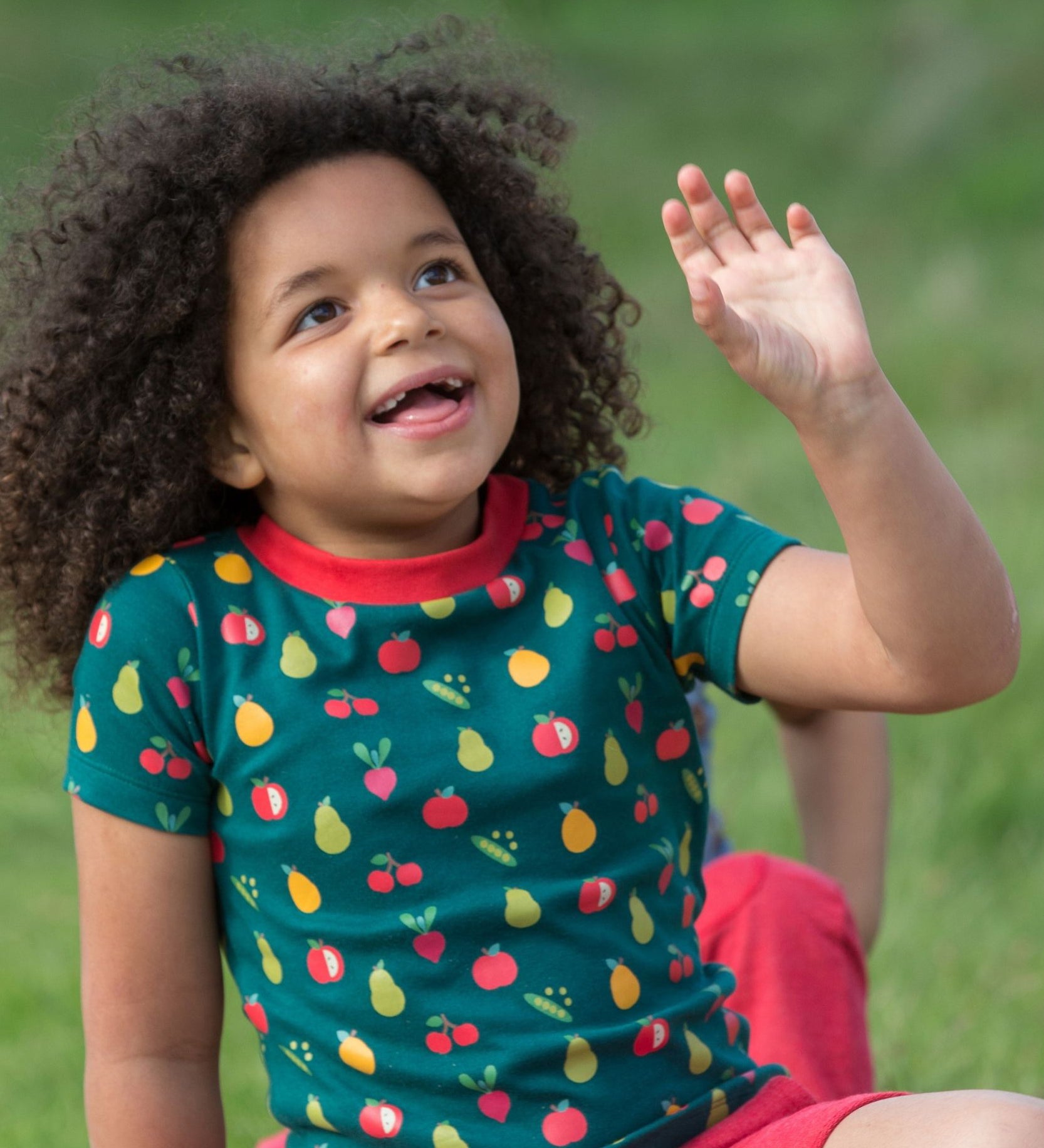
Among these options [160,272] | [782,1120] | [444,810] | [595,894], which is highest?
[160,272]

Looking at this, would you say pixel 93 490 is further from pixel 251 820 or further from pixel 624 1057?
pixel 624 1057

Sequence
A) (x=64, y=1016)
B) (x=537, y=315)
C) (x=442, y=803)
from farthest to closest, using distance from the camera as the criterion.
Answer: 1. (x=64, y=1016)
2. (x=537, y=315)
3. (x=442, y=803)

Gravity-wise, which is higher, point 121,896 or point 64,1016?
point 121,896

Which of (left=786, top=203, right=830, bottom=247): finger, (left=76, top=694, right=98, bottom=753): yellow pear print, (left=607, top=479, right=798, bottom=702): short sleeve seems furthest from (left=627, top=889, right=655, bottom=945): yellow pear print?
(left=786, top=203, right=830, bottom=247): finger

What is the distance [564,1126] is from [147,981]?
462 mm

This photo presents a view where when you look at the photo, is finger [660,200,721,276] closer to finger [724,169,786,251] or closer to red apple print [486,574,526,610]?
finger [724,169,786,251]

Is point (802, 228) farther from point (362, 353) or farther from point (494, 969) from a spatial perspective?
point (494, 969)

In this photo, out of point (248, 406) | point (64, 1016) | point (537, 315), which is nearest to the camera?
point (248, 406)

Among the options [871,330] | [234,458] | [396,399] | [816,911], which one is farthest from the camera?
[871,330]

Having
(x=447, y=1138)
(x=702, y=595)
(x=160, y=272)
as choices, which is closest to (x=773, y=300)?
(x=702, y=595)

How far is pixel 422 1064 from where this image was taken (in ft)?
5.45

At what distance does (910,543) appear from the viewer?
4.84ft

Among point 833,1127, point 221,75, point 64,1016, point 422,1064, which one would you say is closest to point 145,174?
point 221,75

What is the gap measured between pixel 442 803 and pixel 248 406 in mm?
475
